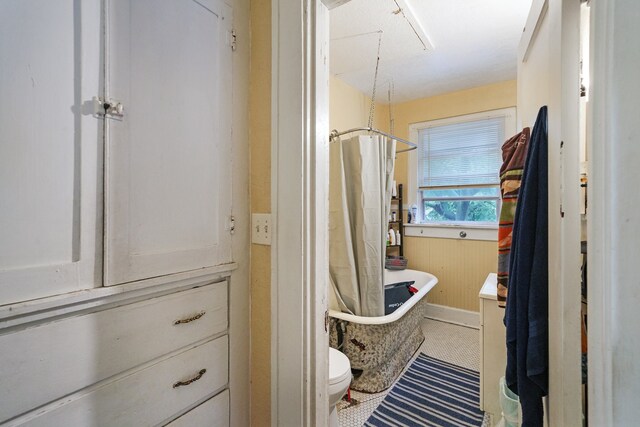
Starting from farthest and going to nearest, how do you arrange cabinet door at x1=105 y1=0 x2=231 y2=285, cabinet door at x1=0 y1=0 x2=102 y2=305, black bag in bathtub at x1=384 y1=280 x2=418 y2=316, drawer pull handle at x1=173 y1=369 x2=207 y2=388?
1. black bag in bathtub at x1=384 y1=280 x2=418 y2=316
2. drawer pull handle at x1=173 y1=369 x2=207 y2=388
3. cabinet door at x1=105 y1=0 x2=231 y2=285
4. cabinet door at x1=0 y1=0 x2=102 y2=305

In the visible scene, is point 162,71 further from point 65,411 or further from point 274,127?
point 65,411

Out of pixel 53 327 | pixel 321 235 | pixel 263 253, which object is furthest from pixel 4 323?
pixel 321 235

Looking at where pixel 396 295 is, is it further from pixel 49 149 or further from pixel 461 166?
pixel 49 149

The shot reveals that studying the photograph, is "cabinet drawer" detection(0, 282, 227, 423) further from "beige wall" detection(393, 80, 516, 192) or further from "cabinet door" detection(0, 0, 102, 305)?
"beige wall" detection(393, 80, 516, 192)

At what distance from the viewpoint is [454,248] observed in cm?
308

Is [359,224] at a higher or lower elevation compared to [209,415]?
higher

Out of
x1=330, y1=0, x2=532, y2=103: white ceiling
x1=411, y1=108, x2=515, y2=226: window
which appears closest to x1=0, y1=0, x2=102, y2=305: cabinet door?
x1=330, y1=0, x2=532, y2=103: white ceiling

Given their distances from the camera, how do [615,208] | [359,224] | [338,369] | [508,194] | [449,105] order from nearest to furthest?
[615,208], [508,194], [338,369], [359,224], [449,105]

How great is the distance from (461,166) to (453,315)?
1.69 meters

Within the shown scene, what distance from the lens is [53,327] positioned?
642 millimetres

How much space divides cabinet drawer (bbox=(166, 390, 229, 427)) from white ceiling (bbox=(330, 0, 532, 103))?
2.07 m

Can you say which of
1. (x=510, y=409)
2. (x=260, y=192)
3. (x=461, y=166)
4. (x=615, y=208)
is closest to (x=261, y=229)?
(x=260, y=192)

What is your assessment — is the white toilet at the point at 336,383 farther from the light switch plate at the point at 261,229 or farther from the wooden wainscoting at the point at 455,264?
the wooden wainscoting at the point at 455,264

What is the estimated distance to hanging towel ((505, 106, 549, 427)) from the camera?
83cm
